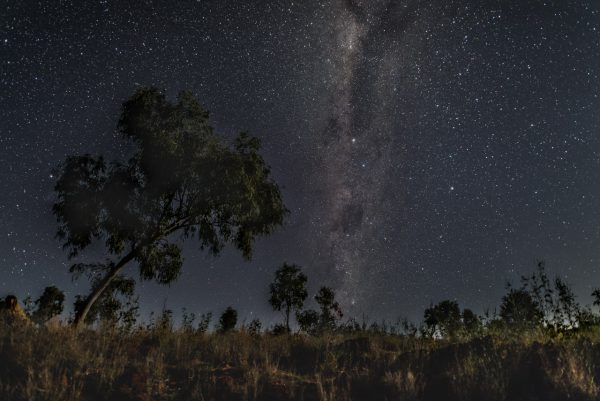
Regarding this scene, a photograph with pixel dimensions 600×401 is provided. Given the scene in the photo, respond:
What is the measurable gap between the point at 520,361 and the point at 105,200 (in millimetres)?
20230

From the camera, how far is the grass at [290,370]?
6352 millimetres

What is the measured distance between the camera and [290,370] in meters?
8.02

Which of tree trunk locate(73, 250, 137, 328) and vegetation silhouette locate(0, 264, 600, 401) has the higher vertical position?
tree trunk locate(73, 250, 137, 328)

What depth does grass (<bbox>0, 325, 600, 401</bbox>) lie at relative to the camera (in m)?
6.35

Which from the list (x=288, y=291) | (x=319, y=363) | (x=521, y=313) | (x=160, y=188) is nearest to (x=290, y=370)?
(x=319, y=363)

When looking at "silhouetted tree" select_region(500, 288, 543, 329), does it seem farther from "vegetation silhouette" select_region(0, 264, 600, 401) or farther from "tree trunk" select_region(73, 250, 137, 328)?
"tree trunk" select_region(73, 250, 137, 328)

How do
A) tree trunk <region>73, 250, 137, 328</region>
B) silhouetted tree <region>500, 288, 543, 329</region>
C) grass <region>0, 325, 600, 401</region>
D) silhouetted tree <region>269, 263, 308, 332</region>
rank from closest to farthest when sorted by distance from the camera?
grass <region>0, 325, 600, 401</region> < silhouetted tree <region>500, 288, 543, 329</region> < tree trunk <region>73, 250, 137, 328</region> < silhouetted tree <region>269, 263, 308, 332</region>

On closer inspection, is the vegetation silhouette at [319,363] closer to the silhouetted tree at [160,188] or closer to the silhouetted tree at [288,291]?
the silhouetted tree at [160,188]

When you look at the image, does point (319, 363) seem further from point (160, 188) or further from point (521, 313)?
point (160, 188)

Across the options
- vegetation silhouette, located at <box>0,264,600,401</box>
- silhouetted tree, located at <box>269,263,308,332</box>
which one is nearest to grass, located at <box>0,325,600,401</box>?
vegetation silhouette, located at <box>0,264,600,401</box>

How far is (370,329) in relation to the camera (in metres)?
11.9

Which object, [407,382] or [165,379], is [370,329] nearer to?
[407,382]

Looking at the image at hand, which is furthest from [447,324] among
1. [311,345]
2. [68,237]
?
[68,237]

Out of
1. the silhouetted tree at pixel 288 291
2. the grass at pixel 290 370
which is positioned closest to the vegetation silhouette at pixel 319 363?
the grass at pixel 290 370
